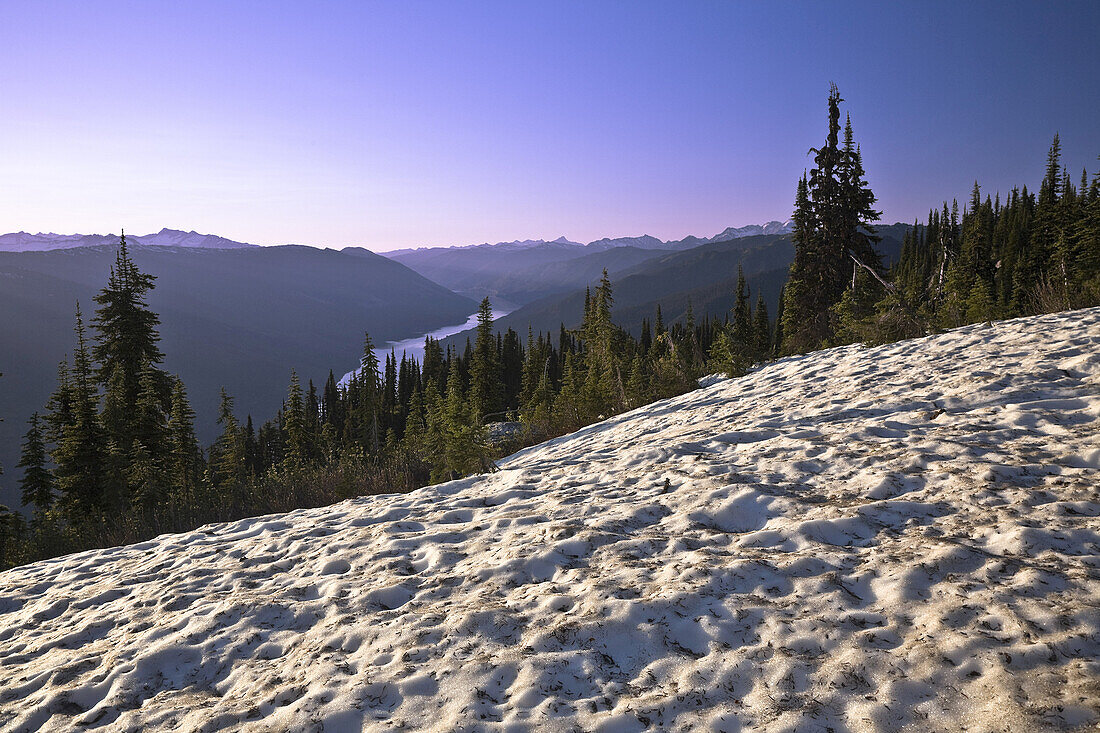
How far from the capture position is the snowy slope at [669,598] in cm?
265

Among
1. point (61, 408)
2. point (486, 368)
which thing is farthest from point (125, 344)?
point (486, 368)

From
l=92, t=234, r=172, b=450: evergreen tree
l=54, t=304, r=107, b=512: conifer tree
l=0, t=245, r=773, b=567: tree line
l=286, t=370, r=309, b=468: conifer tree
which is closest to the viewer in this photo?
l=0, t=245, r=773, b=567: tree line

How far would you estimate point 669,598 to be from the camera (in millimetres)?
3580

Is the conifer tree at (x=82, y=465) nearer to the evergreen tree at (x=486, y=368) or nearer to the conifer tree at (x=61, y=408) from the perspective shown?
the conifer tree at (x=61, y=408)

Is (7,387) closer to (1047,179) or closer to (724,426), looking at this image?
(724,426)

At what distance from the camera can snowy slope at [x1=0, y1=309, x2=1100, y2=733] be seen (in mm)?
2646

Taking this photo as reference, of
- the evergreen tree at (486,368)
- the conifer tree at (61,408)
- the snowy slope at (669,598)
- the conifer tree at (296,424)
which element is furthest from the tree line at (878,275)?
the conifer tree at (296,424)

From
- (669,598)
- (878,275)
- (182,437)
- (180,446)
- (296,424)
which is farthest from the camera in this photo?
(296,424)

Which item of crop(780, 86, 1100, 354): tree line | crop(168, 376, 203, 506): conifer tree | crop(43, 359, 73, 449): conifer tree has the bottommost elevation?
crop(168, 376, 203, 506): conifer tree

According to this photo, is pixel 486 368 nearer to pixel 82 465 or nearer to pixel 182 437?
pixel 182 437

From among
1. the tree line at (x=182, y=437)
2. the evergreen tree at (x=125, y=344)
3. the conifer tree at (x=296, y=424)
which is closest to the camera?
the tree line at (x=182, y=437)

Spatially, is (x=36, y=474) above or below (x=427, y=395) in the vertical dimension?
below

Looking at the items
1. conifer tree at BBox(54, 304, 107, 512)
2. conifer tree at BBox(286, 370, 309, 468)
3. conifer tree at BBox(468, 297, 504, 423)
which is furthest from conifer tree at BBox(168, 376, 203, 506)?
conifer tree at BBox(468, 297, 504, 423)

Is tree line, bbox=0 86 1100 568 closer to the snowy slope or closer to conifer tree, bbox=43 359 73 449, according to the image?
conifer tree, bbox=43 359 73 449
